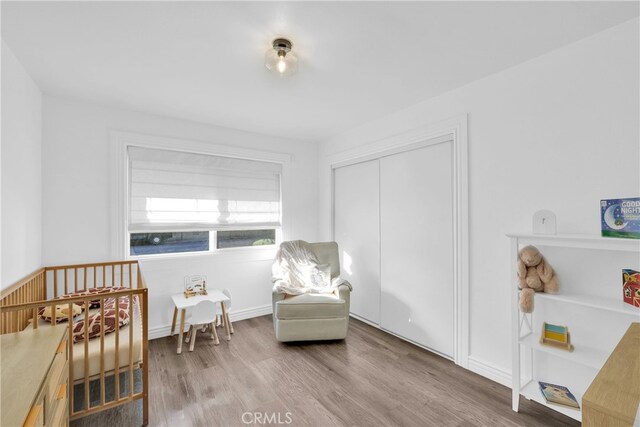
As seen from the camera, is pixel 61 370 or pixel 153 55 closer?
pixel 61 370

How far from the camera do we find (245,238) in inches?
149

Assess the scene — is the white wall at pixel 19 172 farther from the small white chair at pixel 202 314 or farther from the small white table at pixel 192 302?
the small white chair at pixel 202 314

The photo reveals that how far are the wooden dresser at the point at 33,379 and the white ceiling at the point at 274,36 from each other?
163 cm

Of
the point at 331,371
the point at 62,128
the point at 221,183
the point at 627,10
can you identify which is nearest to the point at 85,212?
the point at 62,128

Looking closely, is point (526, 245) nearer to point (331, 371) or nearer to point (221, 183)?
point (331, 371)

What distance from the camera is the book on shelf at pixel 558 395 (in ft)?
5.50

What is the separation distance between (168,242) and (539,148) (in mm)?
3524

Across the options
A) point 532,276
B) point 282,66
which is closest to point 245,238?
point 282,66

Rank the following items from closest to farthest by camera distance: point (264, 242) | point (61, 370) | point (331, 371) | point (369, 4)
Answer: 1. point (61, 370)
2. point (369, 4)
3. point (331, 371)
4. point (264, 242)

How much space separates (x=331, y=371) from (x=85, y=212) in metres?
2.68

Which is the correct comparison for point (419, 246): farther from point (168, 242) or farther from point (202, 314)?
point (168, 242)

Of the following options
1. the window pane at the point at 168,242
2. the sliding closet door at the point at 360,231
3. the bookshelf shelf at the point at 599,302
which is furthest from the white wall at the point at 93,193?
the bookshelf shelf at the point at 599,302

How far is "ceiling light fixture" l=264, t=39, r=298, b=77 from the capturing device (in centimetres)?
180

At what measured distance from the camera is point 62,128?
2666 millimetres
